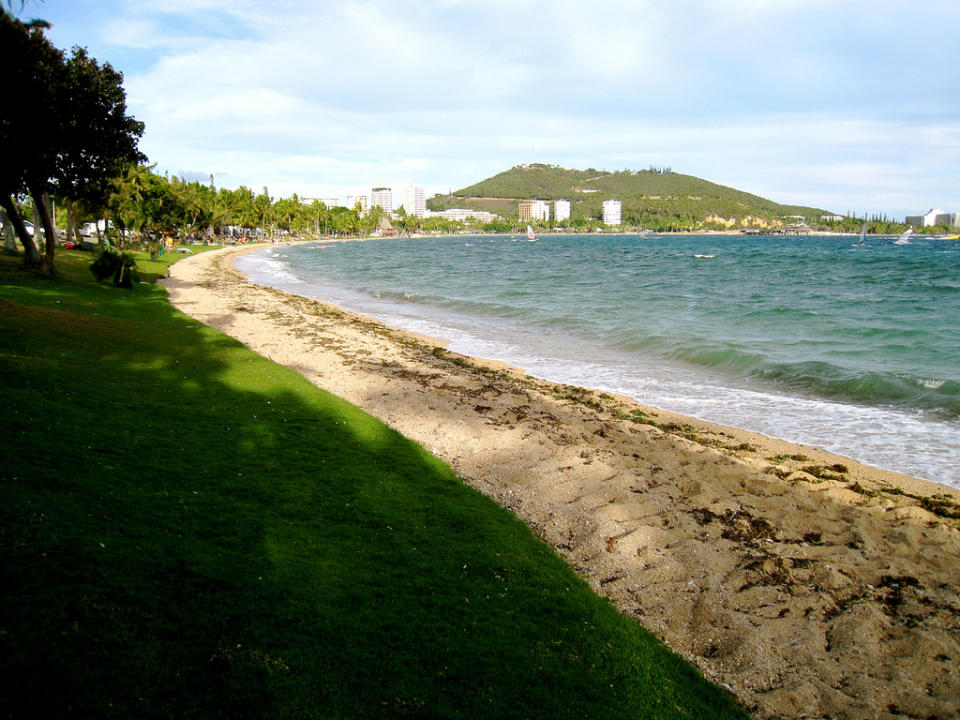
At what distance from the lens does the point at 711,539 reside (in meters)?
6.18

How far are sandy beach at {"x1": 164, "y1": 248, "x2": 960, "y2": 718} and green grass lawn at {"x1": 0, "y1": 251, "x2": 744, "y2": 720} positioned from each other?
0.55 metres

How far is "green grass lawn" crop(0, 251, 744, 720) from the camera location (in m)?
3.16

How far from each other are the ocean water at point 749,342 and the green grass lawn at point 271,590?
7.33 m

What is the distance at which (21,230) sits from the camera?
20.3 meters

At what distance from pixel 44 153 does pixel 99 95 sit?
2.94 m

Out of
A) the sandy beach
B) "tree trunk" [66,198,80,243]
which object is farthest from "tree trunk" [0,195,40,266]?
"tree trunk" [66,198,80,243]

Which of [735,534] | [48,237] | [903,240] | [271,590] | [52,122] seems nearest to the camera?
[271,590]

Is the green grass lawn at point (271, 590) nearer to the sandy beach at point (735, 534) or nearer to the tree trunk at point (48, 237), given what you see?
the sandy beach at point (735, 534)

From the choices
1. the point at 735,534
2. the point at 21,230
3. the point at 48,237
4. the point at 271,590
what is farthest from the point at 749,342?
the point at 21,230

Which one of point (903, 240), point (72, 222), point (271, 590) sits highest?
point (903, 240)

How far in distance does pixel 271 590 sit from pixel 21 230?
74.9 ft

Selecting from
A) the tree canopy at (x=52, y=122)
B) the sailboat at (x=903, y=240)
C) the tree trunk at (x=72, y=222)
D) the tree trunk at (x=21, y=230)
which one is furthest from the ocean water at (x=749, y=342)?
the sailboat at (x=903, y=240)

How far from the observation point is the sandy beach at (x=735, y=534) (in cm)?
430

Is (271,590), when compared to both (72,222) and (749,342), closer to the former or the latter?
(749,342)
